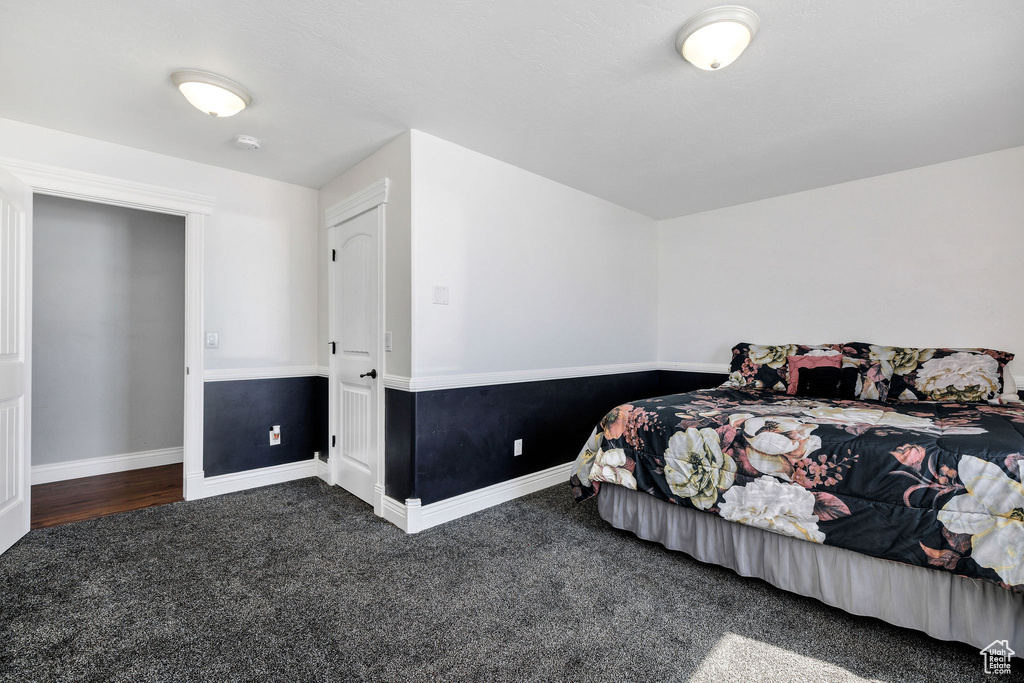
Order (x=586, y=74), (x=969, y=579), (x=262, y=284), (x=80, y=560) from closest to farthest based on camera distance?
(x=969, y=579)
(x=586, y=74)
(x=80, y=560)
(x=262, y=284)

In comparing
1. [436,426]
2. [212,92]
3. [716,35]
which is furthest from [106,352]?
[716,35]

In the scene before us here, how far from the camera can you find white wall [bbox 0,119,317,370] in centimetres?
309

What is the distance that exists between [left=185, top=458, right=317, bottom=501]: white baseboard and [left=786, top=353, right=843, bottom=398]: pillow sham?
12.0ft

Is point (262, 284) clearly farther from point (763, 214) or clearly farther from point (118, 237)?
point (763, 214)

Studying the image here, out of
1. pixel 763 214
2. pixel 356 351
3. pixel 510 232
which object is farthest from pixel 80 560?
pixel 763 214

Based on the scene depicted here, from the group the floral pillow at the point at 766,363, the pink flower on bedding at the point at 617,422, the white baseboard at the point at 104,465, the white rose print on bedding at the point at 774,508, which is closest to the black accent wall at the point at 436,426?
the floral pillow at the point at 766,363

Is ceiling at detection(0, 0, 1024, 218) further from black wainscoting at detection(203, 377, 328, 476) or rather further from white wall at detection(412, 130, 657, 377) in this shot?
black wainscoting at detection(203, 377, 328, 476)

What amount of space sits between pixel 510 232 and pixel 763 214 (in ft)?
7.64

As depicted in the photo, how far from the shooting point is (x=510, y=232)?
3.24m

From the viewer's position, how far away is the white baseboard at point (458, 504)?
8.79 ft

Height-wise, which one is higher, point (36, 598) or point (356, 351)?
point (356, 351)

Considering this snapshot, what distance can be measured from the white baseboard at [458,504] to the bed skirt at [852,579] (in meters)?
0.98

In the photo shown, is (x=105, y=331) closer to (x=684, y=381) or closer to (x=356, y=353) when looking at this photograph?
(x=356, y=353)

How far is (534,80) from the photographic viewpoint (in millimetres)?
2207
